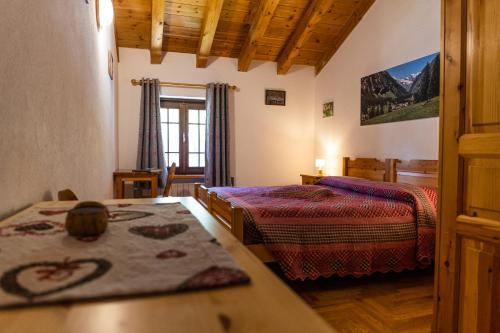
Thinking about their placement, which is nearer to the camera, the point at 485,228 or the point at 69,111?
the point at 485,228

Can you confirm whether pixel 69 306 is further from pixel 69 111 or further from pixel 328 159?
pixel 328 159

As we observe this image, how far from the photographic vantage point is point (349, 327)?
1859 mm

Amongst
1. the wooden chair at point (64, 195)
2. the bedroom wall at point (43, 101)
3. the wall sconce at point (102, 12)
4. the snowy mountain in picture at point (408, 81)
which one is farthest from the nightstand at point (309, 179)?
the wooden chair at point (64, 195)

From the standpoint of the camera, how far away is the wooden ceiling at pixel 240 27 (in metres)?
4.09

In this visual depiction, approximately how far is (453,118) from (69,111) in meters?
1.68

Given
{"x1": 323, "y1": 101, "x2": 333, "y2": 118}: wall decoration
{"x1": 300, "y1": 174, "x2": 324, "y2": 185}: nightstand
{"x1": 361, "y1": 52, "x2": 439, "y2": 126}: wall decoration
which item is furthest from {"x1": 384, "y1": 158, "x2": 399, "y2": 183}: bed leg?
{"x1": 323, "y1": 101, "x2": 333, "y2": 118}: wall decoration

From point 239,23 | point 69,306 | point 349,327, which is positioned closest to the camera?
point 69,306

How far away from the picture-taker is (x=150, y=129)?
15.2ft

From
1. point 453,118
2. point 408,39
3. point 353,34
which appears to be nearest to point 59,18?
point 453,118

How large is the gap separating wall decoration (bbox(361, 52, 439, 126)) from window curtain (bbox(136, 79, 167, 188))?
9.07 ft

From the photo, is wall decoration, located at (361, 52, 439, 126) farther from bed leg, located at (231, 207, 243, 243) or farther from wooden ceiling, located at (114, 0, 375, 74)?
bed leg, located at (231, 207, 243, 243)

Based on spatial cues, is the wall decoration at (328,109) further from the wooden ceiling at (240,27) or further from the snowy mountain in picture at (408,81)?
the snowy mountain in picture at (408,81)

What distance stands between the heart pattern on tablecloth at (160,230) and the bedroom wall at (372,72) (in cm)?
311

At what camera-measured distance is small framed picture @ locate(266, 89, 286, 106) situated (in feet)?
17.4
